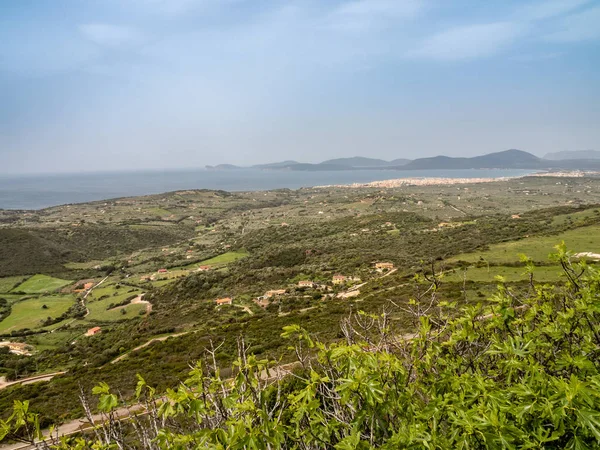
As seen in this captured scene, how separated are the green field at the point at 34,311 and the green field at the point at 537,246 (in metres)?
52.6

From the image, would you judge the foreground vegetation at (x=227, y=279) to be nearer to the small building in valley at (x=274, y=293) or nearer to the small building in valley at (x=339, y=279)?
the small building in valley at (x=339, y=279)

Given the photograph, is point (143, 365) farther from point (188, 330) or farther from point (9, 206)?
point (9, 206)

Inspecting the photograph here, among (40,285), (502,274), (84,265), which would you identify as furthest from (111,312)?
A: (502,274)

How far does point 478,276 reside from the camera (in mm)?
25703

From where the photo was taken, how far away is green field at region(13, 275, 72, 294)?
56.7 meters

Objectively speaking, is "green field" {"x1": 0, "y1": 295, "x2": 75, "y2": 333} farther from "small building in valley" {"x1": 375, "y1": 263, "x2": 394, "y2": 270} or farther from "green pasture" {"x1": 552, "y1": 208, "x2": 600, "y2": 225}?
"green pasture" {"x1": 552, "y1": 208, "x2": 600, "y2": 225}

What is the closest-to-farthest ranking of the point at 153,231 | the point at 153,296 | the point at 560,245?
the point at 560,245 → the point at 153,296 → the point at 153,231

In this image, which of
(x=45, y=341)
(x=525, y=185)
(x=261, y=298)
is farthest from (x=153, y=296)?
(x=525, y=185)

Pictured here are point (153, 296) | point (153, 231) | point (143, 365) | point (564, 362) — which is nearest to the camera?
point (564, 362)

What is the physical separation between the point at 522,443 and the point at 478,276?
27256 millimetres

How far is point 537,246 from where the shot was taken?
1268 inches

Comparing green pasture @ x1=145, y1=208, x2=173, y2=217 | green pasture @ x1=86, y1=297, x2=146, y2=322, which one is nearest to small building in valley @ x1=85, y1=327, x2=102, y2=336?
green pasture @ x1=86, y1=297, x2=146, y2=322

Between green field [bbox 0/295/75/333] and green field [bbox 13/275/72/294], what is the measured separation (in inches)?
215

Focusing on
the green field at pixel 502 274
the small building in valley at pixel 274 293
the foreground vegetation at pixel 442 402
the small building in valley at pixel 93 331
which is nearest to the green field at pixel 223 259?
the small building in valley at pixel 93 331
